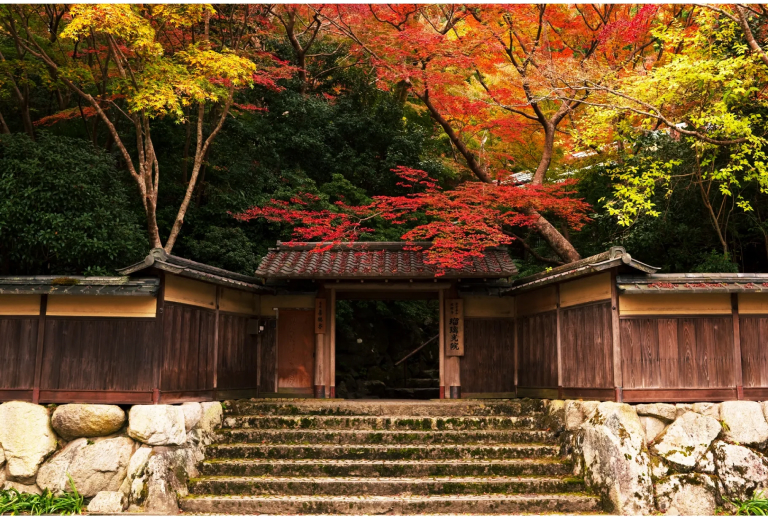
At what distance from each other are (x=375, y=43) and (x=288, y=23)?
6.98m

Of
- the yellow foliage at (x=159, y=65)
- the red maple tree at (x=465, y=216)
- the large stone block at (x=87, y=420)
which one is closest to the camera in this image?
the large stone block at (x=87, y=420)

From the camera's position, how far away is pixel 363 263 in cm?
1407

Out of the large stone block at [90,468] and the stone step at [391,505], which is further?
the large stone block at [90,468]

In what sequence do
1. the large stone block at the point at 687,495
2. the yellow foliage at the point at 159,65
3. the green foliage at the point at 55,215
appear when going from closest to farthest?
the large stone block at the point at 687,495
the yellow foliage at the point at 159,65
the green foliage at the point at 55,215

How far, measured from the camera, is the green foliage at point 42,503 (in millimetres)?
9461

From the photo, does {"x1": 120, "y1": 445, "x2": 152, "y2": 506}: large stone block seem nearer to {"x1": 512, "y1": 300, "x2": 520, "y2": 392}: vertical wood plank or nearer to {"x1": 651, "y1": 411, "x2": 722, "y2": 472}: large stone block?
{"x1": 651, "y1": 411, "x2": 722, "y2": 472}: large stone block

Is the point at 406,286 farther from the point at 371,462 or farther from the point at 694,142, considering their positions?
the point at 694,142

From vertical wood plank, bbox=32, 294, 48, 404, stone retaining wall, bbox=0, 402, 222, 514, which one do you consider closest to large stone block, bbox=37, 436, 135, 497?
stone retaining wall, bbox=0, 402, 222, 514

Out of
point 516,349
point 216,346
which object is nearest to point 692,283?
point 516,349

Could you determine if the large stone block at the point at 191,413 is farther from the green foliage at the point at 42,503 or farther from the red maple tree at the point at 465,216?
the red maple tree at the point at 465,216

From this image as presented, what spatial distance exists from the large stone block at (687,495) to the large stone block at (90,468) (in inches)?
324

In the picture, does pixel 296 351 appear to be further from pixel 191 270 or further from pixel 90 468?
pixel 90 468

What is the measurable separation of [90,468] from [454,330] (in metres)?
7.88

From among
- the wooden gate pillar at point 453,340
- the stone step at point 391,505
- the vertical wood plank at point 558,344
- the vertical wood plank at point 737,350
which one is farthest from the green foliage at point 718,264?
the stone step at point 391,505
